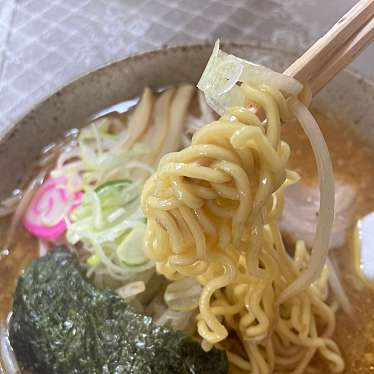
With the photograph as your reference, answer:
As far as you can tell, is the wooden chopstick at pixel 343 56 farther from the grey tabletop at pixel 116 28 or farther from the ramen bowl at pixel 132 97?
the grey tabletop at pixel 116 28

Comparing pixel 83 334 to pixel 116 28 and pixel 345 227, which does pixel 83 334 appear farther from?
pixel 116 28

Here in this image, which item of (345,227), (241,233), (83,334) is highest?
Answer: (241,233)

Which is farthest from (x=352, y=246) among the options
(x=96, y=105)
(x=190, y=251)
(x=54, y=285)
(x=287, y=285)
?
(x=96, y=105)

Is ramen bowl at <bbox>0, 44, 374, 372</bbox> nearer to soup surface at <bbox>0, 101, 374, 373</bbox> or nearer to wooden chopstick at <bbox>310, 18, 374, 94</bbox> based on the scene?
soup surface at <bbox>0, 101, 374, 373</bbox>

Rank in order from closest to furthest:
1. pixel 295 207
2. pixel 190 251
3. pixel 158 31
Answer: pixel 190 251 < pixel 295 207 < pixel 158 31

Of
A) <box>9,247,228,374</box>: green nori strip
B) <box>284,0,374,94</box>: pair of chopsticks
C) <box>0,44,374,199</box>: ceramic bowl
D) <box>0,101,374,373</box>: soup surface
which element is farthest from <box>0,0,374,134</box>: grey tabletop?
<box>284,0,374,94</box>: pair of chopsticks

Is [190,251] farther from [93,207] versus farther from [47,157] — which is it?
[47,157]

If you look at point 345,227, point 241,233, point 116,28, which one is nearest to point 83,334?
point 241,233
